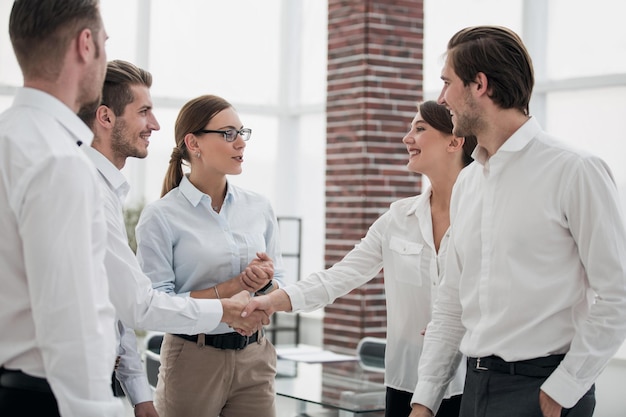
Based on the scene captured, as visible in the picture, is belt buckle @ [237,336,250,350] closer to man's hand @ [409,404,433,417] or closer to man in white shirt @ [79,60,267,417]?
man in white shirt @ [79,60,267,417]

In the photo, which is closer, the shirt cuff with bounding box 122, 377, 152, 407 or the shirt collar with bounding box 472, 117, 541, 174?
the shirt collar with bounding box 472, 117, 541, 174

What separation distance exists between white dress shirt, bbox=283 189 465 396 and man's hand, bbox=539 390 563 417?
782mm

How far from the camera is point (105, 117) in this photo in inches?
110

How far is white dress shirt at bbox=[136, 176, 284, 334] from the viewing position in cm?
306

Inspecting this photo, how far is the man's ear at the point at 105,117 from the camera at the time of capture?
9.15 feet

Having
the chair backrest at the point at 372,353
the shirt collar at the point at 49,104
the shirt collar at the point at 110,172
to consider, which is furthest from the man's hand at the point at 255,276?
the chair backrest at the point at 372,353

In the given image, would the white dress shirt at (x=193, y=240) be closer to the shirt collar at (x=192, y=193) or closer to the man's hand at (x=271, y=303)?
the shirt collar at (x=192, y=193)

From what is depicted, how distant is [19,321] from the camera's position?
1855 millimetres

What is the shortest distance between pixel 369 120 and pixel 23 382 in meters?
5.38

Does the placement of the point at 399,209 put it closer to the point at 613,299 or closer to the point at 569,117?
the point at 613,299

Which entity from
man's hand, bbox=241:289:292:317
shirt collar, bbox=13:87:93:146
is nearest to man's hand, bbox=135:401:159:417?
man's hand, bbox=241:289:292:317

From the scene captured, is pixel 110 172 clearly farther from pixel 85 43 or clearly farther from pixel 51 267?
pixel 51 267

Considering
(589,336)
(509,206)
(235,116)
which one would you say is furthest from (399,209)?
(589,336)

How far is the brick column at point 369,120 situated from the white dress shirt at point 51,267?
17.3 ft
